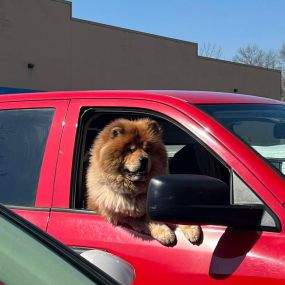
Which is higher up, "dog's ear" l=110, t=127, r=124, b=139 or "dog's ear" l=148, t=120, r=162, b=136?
"dog's ear" l=148, t=120, r=162, b=136

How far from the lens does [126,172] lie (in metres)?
3.08

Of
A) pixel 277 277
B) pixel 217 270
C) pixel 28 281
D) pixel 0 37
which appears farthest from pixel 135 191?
pixel 0 37

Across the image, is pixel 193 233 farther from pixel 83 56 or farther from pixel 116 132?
pixel 83 56

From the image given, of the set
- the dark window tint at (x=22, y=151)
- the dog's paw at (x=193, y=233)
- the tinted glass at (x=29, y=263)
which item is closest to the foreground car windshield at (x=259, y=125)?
the dog's paw at (x=193, y=233)

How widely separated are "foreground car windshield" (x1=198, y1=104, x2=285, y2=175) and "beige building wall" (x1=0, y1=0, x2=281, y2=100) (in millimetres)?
19531

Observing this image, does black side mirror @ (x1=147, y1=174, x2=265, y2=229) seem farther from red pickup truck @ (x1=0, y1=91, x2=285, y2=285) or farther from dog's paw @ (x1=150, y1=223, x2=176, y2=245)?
dog's paw @ (x1=150, y1=223, x2=176, y2=245)

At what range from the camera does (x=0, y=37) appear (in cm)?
2208

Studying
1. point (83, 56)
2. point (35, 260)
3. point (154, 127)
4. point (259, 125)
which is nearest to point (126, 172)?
point (154, 127)

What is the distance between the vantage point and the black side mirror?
249 cm

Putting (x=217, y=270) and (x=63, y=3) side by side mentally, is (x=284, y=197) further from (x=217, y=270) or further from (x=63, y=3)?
(x=63, y=3)

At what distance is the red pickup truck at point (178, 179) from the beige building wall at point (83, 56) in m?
19.0

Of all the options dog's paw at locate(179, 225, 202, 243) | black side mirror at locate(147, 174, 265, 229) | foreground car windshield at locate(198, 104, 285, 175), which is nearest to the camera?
black side mirror at locate(147, 174, 265, 229)

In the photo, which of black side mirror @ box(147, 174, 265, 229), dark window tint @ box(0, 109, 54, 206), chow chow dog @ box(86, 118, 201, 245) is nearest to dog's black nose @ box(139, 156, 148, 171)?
chow chow dog @ box(86, 118, 201, 245)

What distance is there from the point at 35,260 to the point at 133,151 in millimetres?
1269
